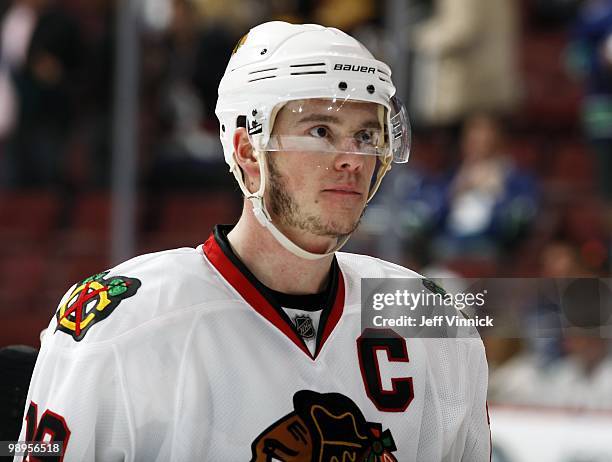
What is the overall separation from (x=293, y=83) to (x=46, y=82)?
147 inches

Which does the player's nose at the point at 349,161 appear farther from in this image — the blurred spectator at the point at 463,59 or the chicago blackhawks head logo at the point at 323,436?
the blurred spectator at the point at 463,59

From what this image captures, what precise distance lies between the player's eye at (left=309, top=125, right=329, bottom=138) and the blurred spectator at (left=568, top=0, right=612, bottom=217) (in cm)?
272

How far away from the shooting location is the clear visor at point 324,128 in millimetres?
1999

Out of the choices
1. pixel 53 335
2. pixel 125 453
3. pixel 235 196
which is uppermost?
pixel 235 196

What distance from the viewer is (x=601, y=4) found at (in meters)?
4.58

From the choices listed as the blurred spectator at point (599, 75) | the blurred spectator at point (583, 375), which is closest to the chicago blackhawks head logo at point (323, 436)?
the blurred spectator at point (583, 375)

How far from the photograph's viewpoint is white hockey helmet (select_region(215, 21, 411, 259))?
2.00 m

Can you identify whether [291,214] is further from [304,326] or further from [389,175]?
[389,175]

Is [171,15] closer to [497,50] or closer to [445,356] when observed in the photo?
[497,50]

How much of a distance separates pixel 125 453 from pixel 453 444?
23.0 inches

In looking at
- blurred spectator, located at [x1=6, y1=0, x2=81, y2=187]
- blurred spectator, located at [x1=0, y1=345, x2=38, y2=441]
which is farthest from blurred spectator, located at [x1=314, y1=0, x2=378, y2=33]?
blurred spectator, located at [x1=0, y1=345, x2=38, y2=441]

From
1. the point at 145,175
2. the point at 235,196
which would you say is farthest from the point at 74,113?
the point at 235,196

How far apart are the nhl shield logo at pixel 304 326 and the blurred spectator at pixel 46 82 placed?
3.70 m

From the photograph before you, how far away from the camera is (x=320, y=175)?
2004 millimetres
